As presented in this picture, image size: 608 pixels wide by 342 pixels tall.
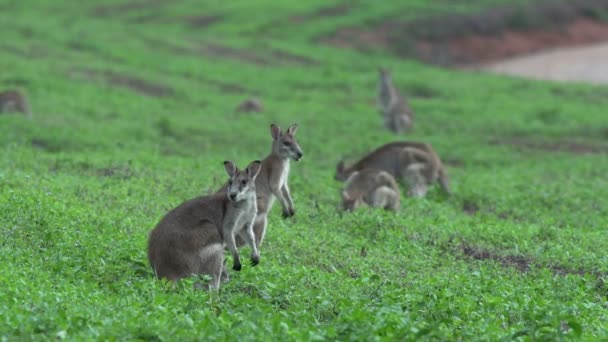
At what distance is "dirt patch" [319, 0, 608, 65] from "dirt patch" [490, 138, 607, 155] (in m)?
15.3

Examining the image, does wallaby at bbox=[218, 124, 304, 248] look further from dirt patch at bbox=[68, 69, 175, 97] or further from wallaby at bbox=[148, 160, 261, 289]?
dirt patch at bbox=[68, 69, 175, 97]

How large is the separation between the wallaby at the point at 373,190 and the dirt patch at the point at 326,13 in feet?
91.3

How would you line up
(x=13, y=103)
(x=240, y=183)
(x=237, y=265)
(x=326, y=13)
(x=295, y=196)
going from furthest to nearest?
(x=326, y=13) < (x=13, y=103) < (x=295, y=196) < (x=240, y=183) < (x=237, y=265)

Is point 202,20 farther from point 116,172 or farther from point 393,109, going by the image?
point 116,172

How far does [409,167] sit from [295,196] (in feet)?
8.71

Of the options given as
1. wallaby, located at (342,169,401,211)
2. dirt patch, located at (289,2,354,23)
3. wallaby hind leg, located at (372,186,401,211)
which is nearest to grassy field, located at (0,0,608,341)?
wallaby, located at (342,169,401,211)

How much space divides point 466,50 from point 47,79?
20121mm

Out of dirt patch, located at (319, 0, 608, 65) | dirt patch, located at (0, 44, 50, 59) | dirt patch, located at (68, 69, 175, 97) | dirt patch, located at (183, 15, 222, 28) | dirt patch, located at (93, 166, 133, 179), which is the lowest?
dirt patch, located at (319, 0, 608, 65)

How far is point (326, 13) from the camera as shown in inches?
1720

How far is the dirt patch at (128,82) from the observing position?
1101 inches

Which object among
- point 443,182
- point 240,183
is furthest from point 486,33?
point 240,183

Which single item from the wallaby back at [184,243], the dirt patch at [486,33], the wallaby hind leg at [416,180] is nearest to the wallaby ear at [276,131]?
the wallaby back at [184,243]

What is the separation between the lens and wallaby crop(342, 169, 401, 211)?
15.0 meters

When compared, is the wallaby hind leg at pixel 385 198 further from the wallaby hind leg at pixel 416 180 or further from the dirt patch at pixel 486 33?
the dirt patch at pixel 486 33
